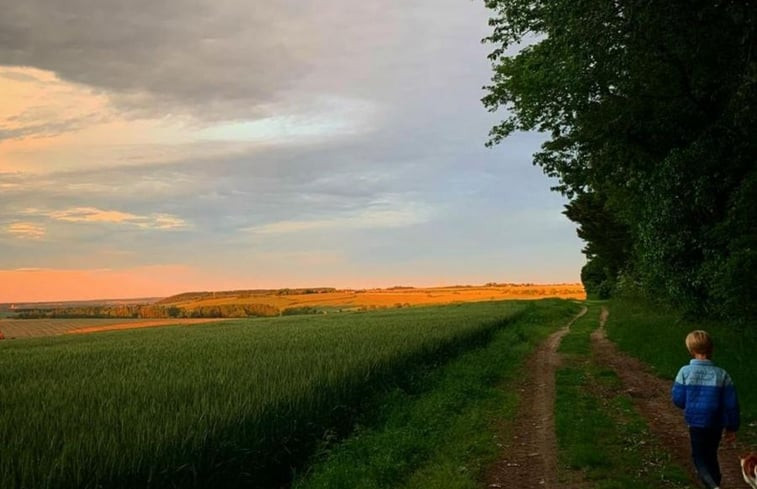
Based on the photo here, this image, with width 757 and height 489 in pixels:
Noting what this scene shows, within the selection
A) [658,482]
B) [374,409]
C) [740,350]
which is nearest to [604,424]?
[658,482]

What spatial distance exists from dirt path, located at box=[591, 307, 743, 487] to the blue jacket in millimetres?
1156

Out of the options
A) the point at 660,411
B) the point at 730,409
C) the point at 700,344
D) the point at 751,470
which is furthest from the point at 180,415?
the point at 660,411

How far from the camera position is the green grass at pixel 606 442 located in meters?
7.70

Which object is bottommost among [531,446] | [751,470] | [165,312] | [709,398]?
[165,312]

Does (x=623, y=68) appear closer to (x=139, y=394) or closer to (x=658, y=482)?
(x=658, y=482)

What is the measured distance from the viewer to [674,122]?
1562 centimetres

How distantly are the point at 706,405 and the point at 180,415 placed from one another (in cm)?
633

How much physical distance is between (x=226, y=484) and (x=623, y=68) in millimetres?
12947

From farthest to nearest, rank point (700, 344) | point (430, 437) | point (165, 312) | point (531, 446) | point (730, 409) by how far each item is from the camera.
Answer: point (165, 312) → point (430, 437) → point (531, 446) → point (700, 344) → point (730, 409)

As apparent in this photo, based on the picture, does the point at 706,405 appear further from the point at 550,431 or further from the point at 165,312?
the point at 165,312

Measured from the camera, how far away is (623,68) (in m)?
14.7

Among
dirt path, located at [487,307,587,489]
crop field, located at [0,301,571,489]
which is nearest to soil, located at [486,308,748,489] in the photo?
dirt path, located at [487,307,587,489]

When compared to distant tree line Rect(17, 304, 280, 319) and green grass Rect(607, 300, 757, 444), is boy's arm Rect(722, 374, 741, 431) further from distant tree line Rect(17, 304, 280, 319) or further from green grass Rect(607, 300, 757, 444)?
distant tree line Rect(17, 304, 280, 319)

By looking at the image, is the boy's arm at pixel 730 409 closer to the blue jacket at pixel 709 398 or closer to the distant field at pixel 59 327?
the blue jacket at pixel 709 398
